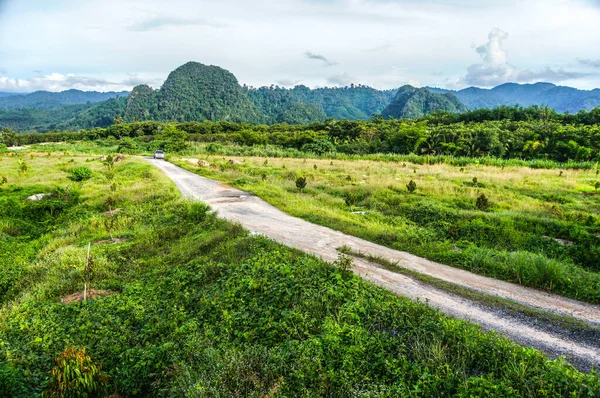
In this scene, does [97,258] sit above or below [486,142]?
below

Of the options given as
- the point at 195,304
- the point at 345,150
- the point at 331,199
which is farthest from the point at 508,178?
the point at 345,150

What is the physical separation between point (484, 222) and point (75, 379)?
14.1m

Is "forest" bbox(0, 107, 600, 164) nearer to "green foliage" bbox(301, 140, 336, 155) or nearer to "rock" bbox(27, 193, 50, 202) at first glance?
"green foliage" bbox(301, 140, 336, 155)

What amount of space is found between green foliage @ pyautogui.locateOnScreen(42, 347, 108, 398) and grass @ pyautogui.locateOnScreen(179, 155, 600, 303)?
9186mm

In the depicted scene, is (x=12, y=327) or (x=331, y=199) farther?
(x=331, y=199)

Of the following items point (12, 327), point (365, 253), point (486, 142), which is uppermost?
point (486, 142)

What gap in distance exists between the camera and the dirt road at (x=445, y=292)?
6094 mm

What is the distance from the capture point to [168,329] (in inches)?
281

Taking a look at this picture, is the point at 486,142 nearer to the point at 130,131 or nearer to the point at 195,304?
the point at 195,304

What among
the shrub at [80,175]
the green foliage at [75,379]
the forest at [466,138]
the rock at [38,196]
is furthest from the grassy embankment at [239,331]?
the forest at [466,138]

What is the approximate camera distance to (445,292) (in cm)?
819

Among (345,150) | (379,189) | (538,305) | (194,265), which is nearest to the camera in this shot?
(538,305)

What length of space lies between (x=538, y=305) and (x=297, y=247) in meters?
6.71

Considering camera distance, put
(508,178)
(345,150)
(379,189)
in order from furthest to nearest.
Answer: (345,150)
(508,178)
(379,189)
